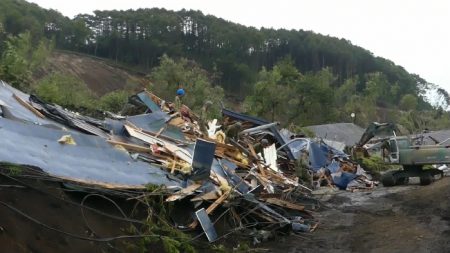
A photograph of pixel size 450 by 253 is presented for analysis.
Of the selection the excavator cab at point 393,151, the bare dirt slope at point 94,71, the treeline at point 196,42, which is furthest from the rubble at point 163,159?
the treeline at point 196,42

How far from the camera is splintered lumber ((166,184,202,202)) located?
846cm

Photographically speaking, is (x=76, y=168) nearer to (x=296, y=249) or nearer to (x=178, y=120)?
(x=296, y=249)

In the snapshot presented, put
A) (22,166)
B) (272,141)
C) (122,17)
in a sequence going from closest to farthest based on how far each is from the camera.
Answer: (22,166), (272,141), (122,17)

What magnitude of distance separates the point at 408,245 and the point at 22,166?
6086mm

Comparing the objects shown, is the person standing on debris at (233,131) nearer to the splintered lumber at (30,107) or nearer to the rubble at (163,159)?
the rubble at (163,159)

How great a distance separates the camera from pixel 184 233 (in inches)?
324

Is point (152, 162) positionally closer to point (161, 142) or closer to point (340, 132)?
point (161, 142)

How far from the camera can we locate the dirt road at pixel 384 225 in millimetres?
8977

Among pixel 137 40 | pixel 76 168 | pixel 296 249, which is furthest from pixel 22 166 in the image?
pixel 137 40

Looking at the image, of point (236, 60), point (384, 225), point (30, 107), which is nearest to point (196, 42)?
point (236, 60)

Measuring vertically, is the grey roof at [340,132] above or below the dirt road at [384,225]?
below

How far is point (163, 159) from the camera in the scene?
403 inches

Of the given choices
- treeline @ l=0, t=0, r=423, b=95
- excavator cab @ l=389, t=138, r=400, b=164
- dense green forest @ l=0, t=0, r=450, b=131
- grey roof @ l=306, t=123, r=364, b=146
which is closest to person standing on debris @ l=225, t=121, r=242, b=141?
excavator cab @ l=389, t=138, r=400, b=164

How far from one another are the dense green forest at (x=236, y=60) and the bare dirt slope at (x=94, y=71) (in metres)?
3.84
